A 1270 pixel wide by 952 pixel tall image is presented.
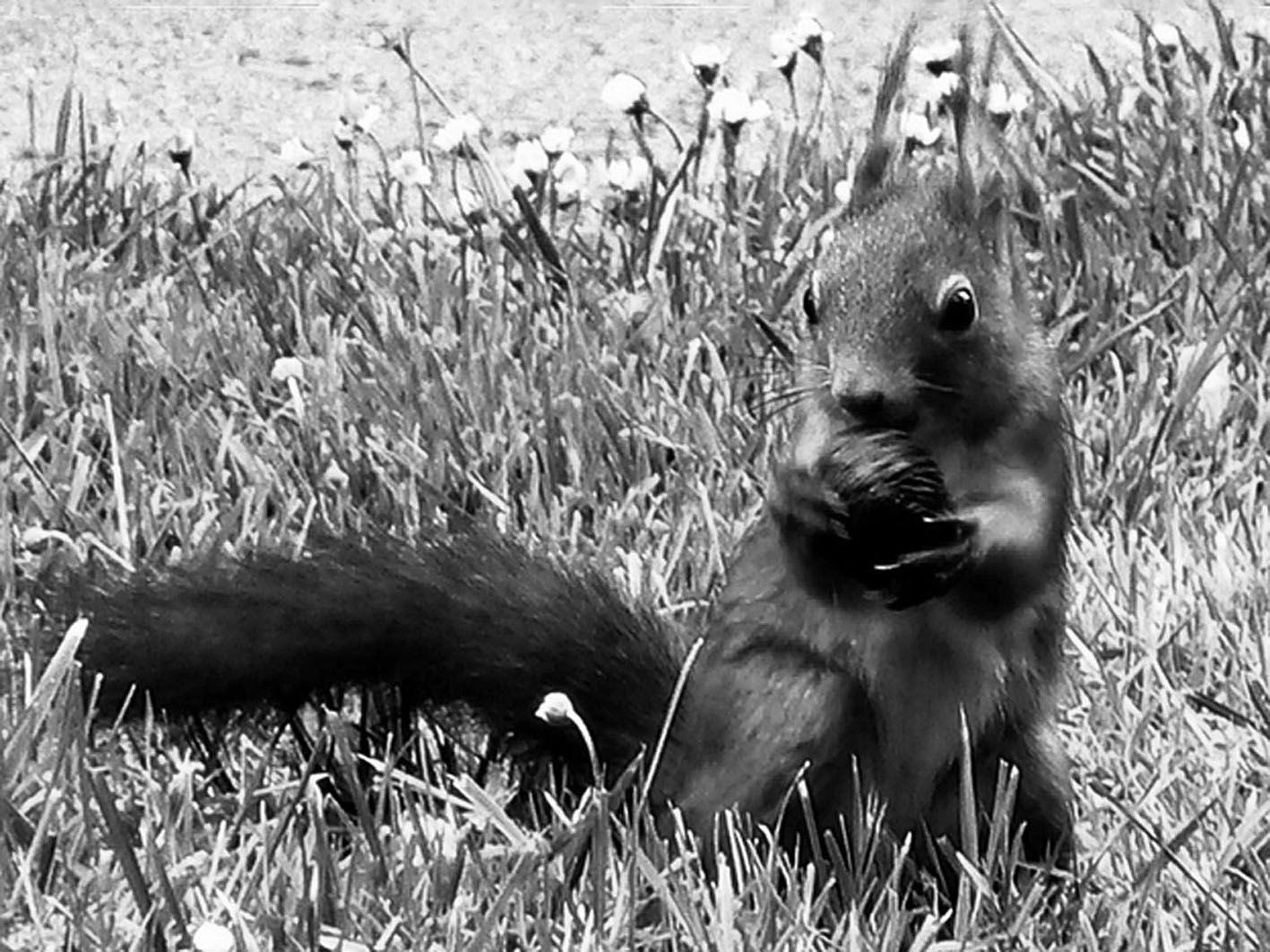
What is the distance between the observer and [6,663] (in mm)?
2211

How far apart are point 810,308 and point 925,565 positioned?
0.25 m

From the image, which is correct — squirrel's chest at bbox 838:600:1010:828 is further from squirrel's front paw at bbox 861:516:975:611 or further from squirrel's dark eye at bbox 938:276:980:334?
squirrel's dark eye at bbox 938:276:980:334

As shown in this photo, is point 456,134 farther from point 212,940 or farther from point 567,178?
point 212,940

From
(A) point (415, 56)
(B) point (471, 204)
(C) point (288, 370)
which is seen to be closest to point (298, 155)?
(B) point (471, 204)

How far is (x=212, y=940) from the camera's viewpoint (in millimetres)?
1694

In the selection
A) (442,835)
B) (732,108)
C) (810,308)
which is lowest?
(442,835)

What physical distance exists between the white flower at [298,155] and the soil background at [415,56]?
0.70 ft

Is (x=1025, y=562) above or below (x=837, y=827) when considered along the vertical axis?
above

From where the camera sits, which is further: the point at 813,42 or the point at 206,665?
the point at 813,42

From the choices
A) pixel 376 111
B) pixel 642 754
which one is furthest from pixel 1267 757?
pixel 376 111

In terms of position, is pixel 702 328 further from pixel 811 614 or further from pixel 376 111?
pixel 811 614

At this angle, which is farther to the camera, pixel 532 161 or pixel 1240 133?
pixel 1240 133

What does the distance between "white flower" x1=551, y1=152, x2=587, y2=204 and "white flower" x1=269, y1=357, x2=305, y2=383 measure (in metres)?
0.55

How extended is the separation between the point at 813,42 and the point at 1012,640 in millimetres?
1487
